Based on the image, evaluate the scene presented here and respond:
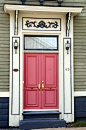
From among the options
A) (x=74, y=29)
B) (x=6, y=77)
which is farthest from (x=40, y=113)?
(x=74, y=29)

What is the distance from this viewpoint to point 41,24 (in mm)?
7875

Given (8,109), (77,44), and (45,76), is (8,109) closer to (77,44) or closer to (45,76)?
(45,76)

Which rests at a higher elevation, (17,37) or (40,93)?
(17,37)

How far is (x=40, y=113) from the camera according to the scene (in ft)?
25.4

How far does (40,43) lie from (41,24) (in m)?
0.70

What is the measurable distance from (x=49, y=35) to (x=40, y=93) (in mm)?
2176

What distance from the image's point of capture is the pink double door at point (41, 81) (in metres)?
7.94

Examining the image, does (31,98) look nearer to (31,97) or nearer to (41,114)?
(31,97)

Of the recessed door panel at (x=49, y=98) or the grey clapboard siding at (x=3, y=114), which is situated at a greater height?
the recessed door panel at (x=49, y=98)

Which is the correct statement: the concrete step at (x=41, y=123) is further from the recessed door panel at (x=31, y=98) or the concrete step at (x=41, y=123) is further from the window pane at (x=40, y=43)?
the window pane at (x=40, y=43)

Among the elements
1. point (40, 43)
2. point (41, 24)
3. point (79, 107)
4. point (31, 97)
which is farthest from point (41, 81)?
point (41, 24)

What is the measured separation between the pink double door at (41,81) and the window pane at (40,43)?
271 millimetres

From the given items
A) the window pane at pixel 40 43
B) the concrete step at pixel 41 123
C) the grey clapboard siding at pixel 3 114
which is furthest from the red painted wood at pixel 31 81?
the grey clapboard siding at pixel 3 114

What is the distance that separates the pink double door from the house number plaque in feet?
3.22
